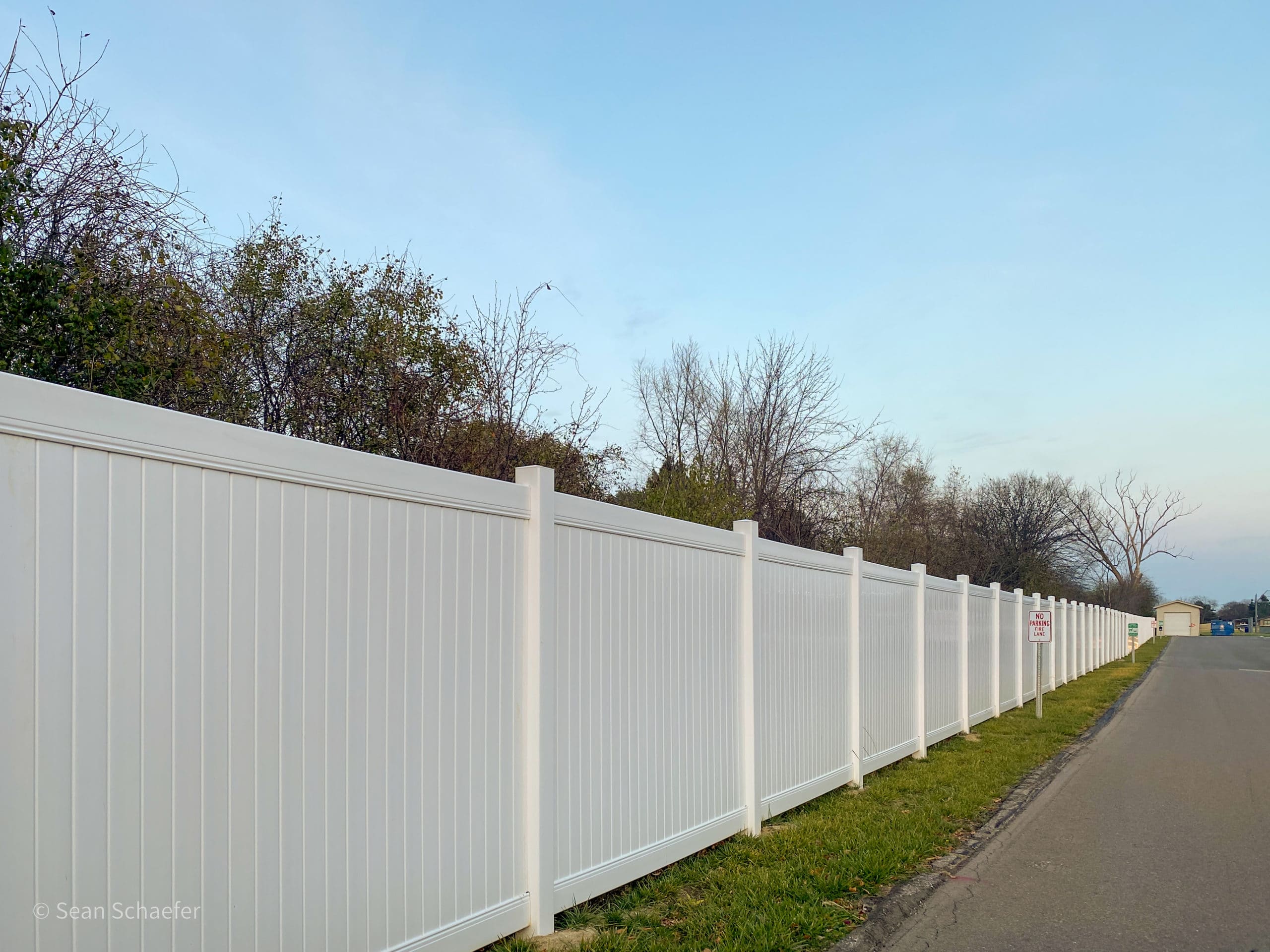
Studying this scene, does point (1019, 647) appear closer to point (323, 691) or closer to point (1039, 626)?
point (1039, 626)

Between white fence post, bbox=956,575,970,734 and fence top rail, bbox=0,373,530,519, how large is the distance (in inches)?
419

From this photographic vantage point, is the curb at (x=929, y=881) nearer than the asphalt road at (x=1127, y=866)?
Yes

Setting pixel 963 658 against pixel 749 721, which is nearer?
pixel 749 721

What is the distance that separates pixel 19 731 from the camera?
9.04ft

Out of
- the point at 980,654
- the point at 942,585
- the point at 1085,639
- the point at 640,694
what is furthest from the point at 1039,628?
the point at 1085,639

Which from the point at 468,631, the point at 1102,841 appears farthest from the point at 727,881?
the point at 1102,841

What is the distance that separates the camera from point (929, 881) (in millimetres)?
6285

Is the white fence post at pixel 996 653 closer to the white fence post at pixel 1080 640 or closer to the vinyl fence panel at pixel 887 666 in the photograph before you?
the vinyl fence panel at pixel 887 666

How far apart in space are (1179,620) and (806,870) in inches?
4483

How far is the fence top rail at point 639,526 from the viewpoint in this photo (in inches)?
210

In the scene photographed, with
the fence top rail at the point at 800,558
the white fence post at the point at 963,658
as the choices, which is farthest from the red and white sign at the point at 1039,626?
the fence top rail at the point at 800,558

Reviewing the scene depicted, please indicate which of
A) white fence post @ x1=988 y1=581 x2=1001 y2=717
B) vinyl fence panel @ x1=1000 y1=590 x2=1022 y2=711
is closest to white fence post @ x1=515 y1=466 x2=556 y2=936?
white fence post @ x1=988 y1=581 x2=1001 y2=717

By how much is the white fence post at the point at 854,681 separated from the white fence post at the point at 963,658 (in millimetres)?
4526

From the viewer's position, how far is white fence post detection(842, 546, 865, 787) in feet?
30.7
